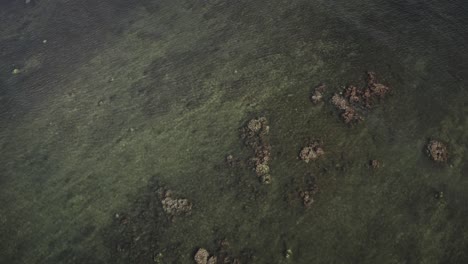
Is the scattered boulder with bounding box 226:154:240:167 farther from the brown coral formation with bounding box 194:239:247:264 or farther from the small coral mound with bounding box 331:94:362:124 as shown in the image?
the small coral mound with bounding box 331:94:362:124

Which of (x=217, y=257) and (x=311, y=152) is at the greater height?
(x=311, y=152)

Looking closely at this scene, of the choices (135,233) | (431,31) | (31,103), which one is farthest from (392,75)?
(31,103)

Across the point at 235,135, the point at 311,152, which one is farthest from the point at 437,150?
the point at 235,135

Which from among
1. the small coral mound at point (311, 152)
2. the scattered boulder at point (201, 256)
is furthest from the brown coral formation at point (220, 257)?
the small coral mound at point (311, 152)

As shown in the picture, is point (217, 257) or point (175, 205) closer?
point (217, 257)

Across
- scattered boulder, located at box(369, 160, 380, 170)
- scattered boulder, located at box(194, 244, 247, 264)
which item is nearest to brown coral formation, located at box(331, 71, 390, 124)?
scattered boulder, located at box(369, 160, 380, 170)

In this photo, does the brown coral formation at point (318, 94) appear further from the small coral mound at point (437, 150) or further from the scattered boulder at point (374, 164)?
the small coral mound at point (437, 150)

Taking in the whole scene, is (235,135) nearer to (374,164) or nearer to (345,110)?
(345,110)
